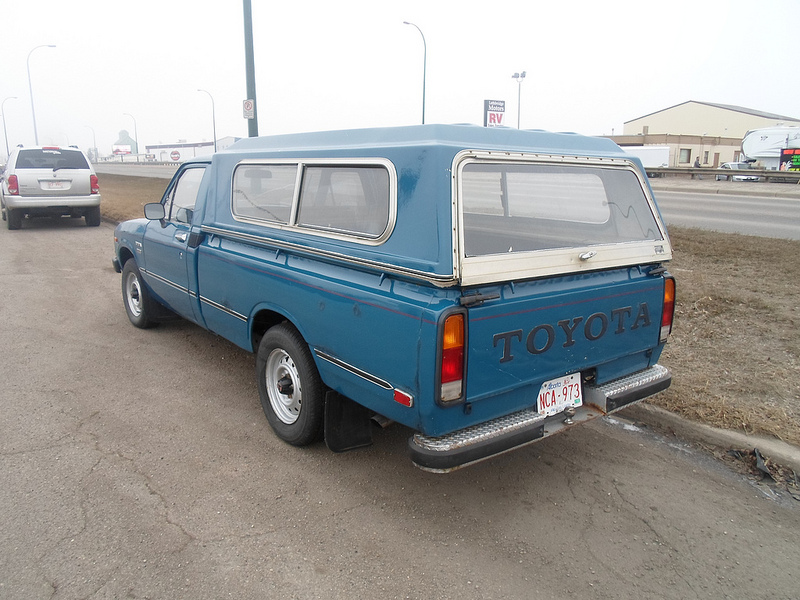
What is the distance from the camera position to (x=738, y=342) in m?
5.17

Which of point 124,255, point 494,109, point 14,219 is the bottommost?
→ point 14,219

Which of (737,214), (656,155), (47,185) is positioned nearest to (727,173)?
(656,155)

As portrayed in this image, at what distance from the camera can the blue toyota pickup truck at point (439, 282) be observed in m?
2.76

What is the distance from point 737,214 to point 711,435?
12571mm

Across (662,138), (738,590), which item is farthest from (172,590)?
(662,138)

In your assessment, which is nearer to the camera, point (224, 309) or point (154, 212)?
point (224, 309)

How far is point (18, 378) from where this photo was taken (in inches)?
193

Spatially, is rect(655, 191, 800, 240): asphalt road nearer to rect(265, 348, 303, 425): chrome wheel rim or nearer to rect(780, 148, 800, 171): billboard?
rect(265, 348, 303, 425): chrome wheel rim

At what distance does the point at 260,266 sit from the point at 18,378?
2636 mm

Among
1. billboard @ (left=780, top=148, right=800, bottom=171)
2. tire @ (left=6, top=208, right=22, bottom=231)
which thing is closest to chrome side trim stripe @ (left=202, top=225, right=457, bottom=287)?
tire @ (left=6, top=208, right=22, bottom=231)

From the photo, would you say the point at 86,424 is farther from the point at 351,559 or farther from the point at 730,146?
the point at 730,146

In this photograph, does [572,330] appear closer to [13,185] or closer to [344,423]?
[344,423]

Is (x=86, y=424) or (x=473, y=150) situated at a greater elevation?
(x=473, y=150)

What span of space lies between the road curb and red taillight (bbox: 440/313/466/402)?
211 centimetres
